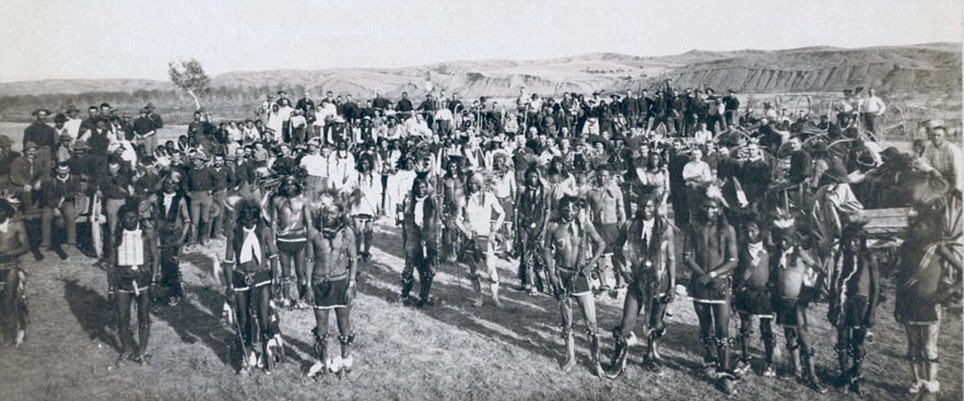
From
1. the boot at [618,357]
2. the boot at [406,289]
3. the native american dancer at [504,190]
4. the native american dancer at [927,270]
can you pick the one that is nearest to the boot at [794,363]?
the native american dancer at [927,270]

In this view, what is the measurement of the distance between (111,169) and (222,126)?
12.2ft

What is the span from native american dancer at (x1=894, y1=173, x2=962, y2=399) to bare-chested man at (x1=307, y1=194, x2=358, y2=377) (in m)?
6.47

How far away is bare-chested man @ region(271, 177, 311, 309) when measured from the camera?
766 centimetres

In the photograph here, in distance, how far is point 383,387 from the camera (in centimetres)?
739

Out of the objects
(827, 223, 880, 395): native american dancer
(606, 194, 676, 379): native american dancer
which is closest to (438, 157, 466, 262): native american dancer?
(606, 194, 676, 379): native american dancer

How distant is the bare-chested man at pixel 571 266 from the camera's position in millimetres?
7227

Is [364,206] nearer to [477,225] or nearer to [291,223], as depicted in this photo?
[477,225]

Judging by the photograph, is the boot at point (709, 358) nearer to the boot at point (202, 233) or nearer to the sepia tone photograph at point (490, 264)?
the sepia tone photograph at point (490, 264)

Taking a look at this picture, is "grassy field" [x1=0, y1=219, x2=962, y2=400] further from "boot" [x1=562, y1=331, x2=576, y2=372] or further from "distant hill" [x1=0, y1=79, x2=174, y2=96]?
"distant hill" [x1=0, y1=79, x2=174, y2=96]

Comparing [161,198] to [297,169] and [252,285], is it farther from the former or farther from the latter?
[252,285]

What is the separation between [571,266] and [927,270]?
425 centimetres

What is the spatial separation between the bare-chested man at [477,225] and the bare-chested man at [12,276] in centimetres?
573

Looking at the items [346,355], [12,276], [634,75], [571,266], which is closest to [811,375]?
[571,266]

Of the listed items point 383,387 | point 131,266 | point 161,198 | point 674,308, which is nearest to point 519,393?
point 383,387
